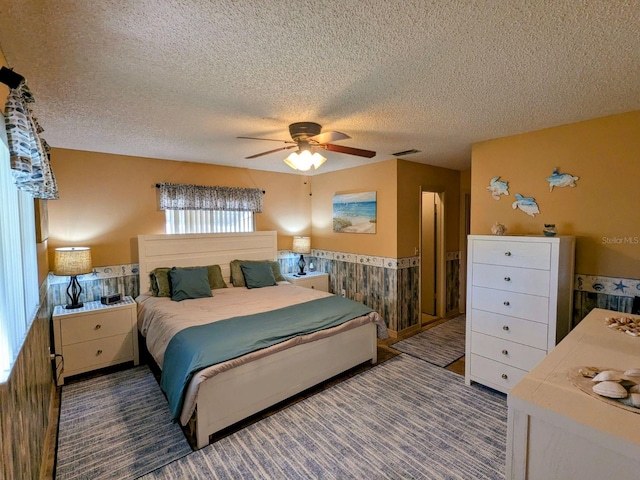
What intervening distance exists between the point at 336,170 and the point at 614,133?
3.26 meters

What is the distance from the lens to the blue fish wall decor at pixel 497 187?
3039mm

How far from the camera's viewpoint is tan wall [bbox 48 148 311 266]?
3.35 m

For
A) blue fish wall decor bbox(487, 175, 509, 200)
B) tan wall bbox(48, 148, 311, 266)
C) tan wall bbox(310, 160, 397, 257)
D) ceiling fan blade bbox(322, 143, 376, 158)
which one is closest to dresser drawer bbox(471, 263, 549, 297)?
blue fish wall decor bbox(487, 175, 509, 200)

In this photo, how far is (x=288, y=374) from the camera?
2.60 metres

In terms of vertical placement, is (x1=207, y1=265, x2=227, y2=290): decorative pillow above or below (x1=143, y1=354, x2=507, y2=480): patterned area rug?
above

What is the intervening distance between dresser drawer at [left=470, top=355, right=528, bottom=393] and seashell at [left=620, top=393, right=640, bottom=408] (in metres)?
1.85

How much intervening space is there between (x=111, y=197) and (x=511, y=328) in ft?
14.9

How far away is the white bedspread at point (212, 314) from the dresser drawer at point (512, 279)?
1131 millimetres

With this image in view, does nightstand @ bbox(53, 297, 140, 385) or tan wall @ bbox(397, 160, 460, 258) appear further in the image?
tan wall @ bbox(397, 160, 460, 258)

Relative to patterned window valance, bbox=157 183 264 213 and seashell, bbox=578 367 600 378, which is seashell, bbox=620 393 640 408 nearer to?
seashell, bbox=578 367 600 378

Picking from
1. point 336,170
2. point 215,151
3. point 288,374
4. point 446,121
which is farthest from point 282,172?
point 288,374

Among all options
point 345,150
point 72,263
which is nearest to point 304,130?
point 345,150

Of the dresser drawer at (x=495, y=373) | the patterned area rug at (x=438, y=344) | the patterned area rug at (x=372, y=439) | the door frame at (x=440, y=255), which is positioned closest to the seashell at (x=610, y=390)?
the patterned area rug at (x=372, y=439)

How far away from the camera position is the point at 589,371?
117 centimetres
